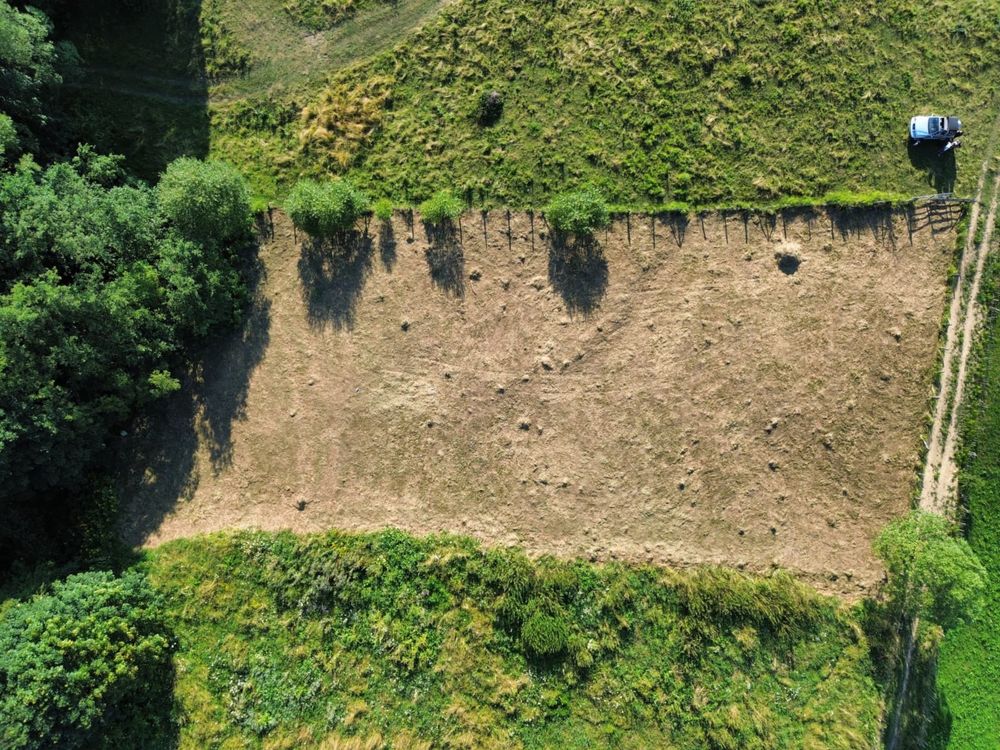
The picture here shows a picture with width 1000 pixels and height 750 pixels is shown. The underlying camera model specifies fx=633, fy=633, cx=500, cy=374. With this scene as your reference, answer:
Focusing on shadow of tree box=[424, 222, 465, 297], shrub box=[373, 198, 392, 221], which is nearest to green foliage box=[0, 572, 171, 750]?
shadow of tree box=[424, 222, 465, 297]

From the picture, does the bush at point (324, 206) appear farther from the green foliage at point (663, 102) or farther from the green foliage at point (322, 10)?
the green foliage at point (322, 10)

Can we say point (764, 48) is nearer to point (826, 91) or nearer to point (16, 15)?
point (826, 91)

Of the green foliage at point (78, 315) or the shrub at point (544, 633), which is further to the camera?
the shrub at point (544, 633)

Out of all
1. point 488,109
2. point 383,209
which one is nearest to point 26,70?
point 383,209

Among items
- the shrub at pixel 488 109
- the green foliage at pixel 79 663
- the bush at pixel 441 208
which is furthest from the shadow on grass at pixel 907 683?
the green foliage at pixel 79 663

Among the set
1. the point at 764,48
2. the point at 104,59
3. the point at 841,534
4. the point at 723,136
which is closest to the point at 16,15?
the point at 104,59
